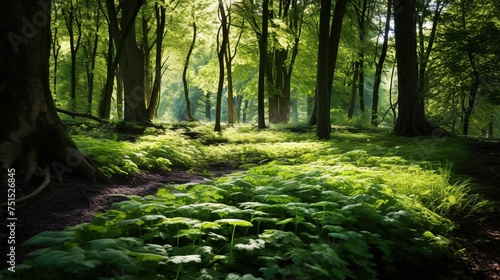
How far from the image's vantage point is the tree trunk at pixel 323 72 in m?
12.4

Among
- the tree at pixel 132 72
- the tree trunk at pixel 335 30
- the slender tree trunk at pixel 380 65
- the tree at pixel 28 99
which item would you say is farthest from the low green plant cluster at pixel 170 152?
the slender tree trunk at pixel 380 65

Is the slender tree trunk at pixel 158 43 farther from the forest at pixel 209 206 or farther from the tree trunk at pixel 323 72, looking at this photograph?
the tree trunk at pixel 323 72

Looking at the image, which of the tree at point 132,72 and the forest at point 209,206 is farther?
the tree at point 132,72

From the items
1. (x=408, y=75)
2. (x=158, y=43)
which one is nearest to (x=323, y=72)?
(x=408, y=75)

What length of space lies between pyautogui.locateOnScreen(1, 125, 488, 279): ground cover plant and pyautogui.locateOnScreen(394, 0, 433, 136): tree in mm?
7372

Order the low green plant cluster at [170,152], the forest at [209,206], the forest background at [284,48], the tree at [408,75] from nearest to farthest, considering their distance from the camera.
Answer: the forest at [209,206]
the low green plant cluster at [170,152]
the tree at [408,75]
the forest background at [284,48]

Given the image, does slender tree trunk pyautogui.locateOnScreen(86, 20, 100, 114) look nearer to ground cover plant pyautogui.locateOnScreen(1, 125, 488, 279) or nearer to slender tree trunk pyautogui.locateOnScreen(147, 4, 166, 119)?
slender tree trunk pyautogui.locateOnScreen(147, 4, 166, 119)

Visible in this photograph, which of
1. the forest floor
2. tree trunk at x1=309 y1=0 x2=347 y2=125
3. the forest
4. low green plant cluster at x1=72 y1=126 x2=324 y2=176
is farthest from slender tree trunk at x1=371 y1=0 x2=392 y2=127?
the forest floor

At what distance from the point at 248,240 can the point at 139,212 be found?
1216 mm

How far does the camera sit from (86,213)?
168 inches

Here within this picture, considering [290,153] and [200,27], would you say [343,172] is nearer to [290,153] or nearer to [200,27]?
[290,153]

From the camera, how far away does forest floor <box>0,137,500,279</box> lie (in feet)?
12.0

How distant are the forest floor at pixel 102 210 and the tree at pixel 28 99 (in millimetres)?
421

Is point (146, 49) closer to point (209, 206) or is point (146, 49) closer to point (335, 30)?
point (335, 30)
